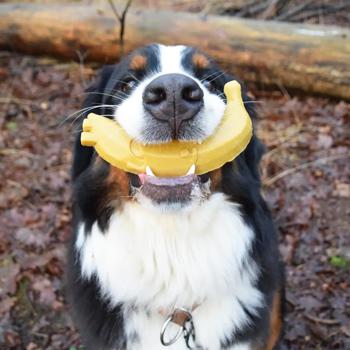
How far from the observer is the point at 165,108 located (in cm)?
239

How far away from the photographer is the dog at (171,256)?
111 inches

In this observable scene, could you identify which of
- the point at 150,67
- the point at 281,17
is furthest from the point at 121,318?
the point at 281,17

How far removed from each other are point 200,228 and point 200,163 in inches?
16.3

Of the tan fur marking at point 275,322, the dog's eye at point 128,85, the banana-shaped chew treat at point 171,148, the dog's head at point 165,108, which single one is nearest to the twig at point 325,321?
the tan fur marking at point 275,322

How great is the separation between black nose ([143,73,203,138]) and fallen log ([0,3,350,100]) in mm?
3819

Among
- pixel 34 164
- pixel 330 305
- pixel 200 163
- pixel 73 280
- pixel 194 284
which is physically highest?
pixel 200 163

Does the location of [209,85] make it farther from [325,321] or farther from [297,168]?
[297,168]

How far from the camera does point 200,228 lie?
283 centimetres

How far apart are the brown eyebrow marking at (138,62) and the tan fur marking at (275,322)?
4.54 ft

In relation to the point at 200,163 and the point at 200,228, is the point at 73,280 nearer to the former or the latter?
the point at 200,228

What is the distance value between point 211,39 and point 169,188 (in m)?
3.96

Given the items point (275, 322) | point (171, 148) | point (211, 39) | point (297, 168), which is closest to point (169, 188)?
point (171, 148)

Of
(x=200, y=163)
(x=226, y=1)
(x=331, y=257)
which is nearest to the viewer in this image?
(x=200, y=163)

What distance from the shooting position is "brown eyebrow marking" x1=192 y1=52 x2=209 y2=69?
2936 millimetres
